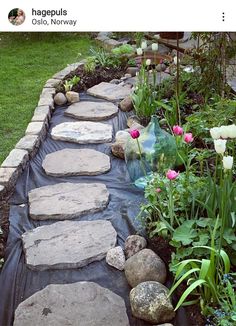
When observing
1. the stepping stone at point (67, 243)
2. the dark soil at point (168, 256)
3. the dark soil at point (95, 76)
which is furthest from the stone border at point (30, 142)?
the dark soil at point (168, 256)

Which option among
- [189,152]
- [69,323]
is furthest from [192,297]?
[189,152]

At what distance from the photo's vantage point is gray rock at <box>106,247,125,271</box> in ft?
8.16

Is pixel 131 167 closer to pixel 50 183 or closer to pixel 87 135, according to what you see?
pixel 50 183

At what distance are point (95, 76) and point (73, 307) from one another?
347 centimetres

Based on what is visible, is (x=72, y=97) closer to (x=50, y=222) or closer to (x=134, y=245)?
(x=50, y=222)

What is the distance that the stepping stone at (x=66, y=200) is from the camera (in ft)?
9.61

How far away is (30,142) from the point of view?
12.2 ft

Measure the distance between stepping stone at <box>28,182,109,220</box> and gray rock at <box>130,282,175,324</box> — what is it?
873 mm

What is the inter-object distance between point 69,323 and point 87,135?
6.95 feet

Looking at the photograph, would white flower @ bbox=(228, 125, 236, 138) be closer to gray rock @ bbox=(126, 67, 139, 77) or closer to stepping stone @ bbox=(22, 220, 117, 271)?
stepping stone @ bbox=(22, 220, 117, 271)

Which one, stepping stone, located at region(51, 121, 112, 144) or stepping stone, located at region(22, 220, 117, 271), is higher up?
stepping stone, located at region(51, 121, 112, 144)

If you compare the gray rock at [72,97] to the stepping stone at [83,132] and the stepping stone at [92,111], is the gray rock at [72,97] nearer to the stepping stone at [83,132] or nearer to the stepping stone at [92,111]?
A: the stepping stone at [92,111]

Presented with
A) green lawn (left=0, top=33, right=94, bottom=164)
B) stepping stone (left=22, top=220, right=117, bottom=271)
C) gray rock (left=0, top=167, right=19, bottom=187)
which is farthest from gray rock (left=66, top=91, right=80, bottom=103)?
stepping stone (left=22, top=220, right=117, bottom=271)

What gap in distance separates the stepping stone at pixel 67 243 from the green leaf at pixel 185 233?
47 cm
